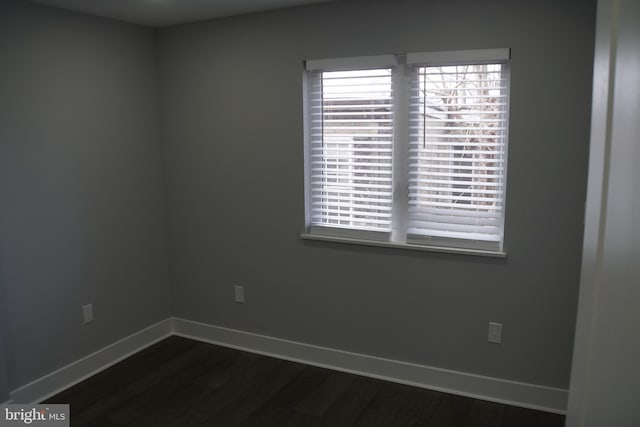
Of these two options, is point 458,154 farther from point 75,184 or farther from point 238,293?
point 75,184

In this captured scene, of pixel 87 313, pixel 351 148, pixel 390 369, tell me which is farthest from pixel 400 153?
pixel 87 313

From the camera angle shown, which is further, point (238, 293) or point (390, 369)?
point (238, 293)

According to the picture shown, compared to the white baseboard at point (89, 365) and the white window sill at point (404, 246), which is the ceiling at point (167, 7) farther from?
the white baseboard at point (89, 365)

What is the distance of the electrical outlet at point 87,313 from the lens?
3318mm

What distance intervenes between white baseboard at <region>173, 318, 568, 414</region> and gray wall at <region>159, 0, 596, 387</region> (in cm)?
6

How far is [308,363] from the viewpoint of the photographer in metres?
3.51

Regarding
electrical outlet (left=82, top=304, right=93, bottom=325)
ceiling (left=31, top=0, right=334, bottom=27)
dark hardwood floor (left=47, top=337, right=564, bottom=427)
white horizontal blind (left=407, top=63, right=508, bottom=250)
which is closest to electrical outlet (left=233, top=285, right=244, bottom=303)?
dark hardwood floor (left=47, top=337, right=564, bottom=427)

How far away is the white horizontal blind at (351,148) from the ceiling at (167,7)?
57cm

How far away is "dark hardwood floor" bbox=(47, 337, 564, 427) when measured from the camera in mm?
2801

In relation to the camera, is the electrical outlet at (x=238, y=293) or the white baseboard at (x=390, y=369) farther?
the electrical outlet at (x=238, y=293)

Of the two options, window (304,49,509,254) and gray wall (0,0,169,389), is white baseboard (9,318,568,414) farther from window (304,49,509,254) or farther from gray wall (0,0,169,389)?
A: window (304,49,509,254)

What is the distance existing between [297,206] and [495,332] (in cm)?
151

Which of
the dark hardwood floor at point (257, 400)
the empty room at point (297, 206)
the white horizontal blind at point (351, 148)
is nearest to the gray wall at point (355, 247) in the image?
the empty room at point (297, 206)

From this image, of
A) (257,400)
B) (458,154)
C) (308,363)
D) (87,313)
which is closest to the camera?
(458,154)
